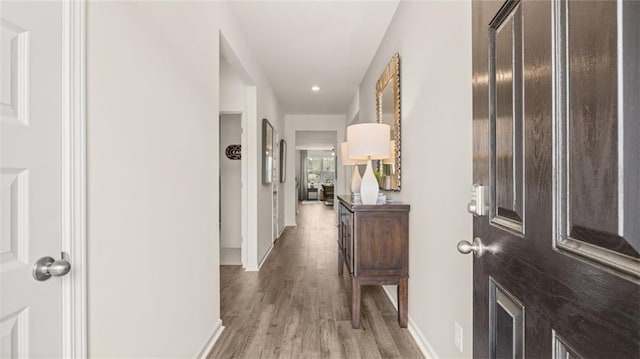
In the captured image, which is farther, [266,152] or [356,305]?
[266,152]

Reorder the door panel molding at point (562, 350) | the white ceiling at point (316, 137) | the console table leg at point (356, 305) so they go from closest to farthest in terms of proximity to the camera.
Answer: the door panel molding at point (562, 350), the console table leg at point (356, 305), the white ceiling at point (316, 137)

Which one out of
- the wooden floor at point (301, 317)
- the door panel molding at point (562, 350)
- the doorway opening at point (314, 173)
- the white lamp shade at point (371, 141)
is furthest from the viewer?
the doorway opening at point (314, 173)

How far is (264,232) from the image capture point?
454cm

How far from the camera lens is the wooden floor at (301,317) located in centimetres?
213

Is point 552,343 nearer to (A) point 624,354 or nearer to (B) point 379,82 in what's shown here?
(A) point 624,354
